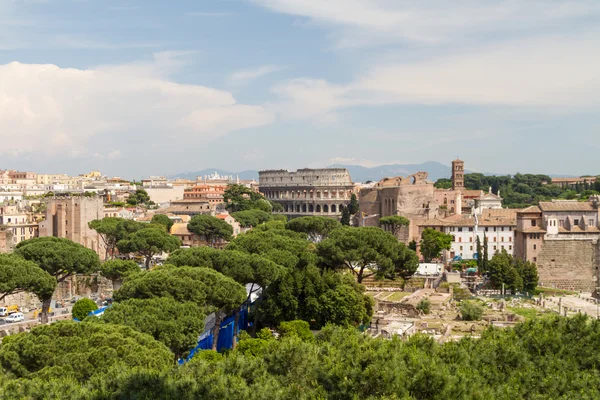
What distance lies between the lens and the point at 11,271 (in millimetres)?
29219

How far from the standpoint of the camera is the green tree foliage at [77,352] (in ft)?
53.8

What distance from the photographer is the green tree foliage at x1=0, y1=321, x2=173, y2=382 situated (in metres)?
16.4

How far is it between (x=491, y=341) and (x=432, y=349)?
5.26ft

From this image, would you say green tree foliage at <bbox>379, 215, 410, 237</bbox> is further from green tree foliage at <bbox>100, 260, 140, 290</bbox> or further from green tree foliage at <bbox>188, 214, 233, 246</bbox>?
green tree foliage at <bbox>100, 260, 140, 290</bbox>

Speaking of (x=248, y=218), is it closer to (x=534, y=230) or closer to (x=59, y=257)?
(x=534, y=230)

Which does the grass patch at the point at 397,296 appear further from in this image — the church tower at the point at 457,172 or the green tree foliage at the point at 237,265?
the church tower at the point at 457,172

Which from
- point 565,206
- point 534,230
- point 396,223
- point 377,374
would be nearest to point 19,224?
point 396,223

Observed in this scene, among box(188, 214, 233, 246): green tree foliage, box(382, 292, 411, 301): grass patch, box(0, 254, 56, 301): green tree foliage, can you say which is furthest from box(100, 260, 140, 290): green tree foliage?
box(188, 214, 233, 246): green tree foliage

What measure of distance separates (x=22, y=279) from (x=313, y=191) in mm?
77664

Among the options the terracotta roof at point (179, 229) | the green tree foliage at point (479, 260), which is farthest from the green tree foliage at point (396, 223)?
the terracotta roof at point (179, 229)

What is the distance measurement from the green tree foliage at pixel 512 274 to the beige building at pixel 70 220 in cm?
2785

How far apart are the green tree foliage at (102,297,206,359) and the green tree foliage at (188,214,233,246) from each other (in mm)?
36754

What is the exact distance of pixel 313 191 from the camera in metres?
106

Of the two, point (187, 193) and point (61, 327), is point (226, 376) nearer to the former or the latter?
point (61, 327)
